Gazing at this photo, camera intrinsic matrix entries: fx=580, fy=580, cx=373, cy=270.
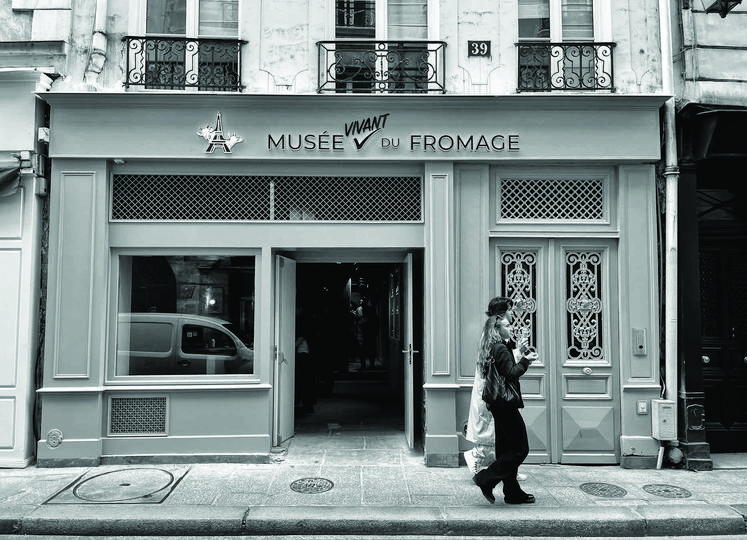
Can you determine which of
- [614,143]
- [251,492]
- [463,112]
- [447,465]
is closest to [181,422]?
[251,492]

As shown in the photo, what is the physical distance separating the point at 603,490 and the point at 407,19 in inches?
239

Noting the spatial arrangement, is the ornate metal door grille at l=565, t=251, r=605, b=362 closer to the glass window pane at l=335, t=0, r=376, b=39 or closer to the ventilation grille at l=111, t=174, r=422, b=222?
the ventilation grille at l=111, t=174, r=422, b=222

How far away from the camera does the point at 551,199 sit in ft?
23.8

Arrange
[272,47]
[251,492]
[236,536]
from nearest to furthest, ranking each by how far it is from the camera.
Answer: [236,536] < [251,492] < [272,47]

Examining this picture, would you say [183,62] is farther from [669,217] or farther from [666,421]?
[666,421]

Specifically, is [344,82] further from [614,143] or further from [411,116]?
[614,143]

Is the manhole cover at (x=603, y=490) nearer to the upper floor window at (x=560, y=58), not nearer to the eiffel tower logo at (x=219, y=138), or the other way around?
the upper floor window at (x=560, y=58)

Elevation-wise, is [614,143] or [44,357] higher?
[614,143]

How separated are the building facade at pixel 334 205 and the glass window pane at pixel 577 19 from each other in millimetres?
148

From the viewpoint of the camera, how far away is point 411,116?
23.1 ft

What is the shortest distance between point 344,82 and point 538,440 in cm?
498

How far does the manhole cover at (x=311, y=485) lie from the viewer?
19.4ft

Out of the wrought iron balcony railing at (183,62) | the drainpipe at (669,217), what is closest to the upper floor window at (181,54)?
the wrought iron balcony railing at (183,62)

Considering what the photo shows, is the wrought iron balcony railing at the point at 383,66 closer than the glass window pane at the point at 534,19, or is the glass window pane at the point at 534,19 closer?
the wrought iron balcony railing at the point at 383,66
